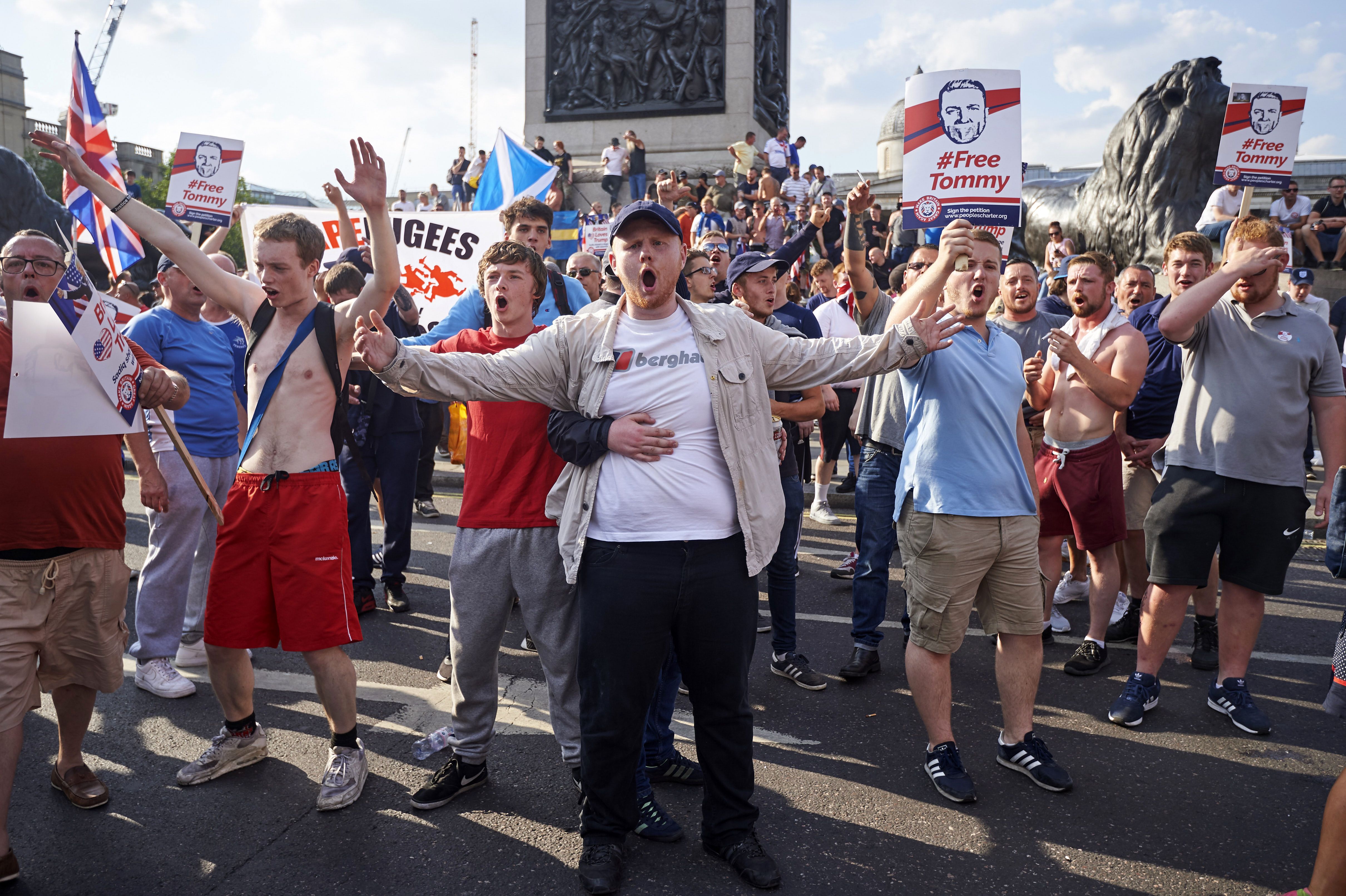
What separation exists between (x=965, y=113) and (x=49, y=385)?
3.82 m

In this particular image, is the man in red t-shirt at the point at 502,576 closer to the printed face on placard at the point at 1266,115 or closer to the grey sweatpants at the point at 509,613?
the grey sweatpants at the point at 509,613

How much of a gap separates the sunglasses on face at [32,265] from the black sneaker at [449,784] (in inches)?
87.9

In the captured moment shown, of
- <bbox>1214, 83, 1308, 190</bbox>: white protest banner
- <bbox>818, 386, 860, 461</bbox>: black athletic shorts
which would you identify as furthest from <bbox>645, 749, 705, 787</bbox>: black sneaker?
<bbox>1214, 83, 1308, 190</bbox>: white protest banner

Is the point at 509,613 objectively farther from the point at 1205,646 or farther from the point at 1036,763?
the point at 1205,646

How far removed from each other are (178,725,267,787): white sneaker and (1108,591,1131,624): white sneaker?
4482 mm

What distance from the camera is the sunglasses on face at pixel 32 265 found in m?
3.08

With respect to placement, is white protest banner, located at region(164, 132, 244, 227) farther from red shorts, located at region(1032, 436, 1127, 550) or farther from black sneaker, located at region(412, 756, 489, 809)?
red shorts, located at region(1032, 436, 1127, 550)

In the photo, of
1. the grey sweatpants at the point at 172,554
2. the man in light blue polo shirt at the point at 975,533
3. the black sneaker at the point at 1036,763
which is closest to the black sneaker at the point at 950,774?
the man in light blue polo shirt at the point at 975,533

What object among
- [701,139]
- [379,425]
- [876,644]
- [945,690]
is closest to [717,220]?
[701,139]

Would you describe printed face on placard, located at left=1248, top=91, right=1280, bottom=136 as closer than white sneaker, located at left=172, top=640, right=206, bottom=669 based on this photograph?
No

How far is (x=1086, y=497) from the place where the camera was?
470cm

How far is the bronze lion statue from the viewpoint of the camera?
1166cm

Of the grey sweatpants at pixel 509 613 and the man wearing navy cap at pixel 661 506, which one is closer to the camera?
the man wearing navy cap at pixel 661 506

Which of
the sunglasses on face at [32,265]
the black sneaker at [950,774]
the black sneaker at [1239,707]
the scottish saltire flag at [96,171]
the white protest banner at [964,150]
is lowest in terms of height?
the black sneaker at [950,774]
